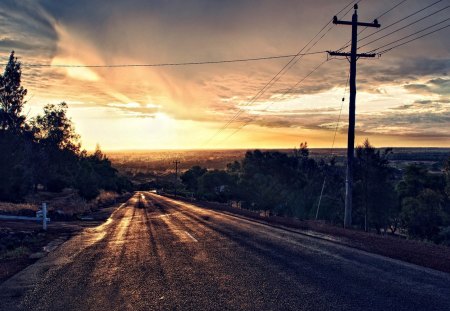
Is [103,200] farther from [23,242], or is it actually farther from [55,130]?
[23,242]

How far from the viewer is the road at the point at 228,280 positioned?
251 inches

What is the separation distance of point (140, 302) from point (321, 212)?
52.7 meters

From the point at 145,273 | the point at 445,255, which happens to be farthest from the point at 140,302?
the point at 445,255

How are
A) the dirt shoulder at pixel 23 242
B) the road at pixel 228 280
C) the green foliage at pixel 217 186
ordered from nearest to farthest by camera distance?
the road at pixel 228 280 < the dirt shoulder at pixel 23 242 < the green foliage at pixel 217 186

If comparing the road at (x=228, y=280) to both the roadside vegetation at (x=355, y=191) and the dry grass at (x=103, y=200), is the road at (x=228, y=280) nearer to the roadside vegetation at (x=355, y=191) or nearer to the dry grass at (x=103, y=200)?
the roadside vegetation at (x=355, y=191)

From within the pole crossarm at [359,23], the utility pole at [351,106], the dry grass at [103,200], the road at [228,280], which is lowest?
the dry grass at [103,200]

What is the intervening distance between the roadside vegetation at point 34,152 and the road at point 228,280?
24.2 meters

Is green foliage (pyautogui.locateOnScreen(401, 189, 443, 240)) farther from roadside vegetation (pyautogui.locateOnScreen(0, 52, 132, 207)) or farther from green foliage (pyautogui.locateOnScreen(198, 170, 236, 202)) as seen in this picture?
roadside vegetation (pyautogui.locateOnScreen(0, 52, 132, 207))

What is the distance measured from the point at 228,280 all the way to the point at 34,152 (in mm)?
48187

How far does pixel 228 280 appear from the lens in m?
7.82

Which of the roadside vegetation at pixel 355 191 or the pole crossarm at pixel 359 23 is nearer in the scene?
the pole crossarm at pixel 359 23

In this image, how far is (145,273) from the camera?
341 inches

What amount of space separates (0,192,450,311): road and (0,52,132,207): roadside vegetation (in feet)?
79.3

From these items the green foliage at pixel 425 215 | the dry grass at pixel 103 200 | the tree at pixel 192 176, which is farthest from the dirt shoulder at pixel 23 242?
the tree at pixel 192 176
